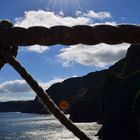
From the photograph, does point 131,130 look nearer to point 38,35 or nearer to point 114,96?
point 114,96

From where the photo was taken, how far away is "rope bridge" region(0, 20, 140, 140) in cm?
344

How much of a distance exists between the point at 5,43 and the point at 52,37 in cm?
38

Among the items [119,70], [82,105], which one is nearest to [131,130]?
[119,70]

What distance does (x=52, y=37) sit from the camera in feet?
11.4

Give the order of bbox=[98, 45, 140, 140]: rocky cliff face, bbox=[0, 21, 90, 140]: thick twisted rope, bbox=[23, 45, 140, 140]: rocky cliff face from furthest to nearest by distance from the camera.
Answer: bbox=[98, 45, 140, 140]: rocky cliff face < bbox=[23, 45, 140, 140]: rocky cliff face < bbox=[0, 21, 90, 140]: thick twisted rope

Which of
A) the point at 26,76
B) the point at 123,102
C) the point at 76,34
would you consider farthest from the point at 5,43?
the point at 123,102

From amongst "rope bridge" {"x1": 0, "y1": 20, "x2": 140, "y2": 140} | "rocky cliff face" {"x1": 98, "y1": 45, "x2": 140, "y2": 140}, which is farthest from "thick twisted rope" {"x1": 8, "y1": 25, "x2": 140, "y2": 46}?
"rocky cliff face" {"x1": 98, "y1": 45, "x2": 140, "y2": 140}

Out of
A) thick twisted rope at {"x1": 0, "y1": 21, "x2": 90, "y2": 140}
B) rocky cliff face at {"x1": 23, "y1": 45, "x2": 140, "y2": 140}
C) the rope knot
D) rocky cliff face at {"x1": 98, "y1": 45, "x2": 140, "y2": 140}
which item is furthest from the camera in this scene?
rocky cliff face at {"x1": 98, "y1": 45, "x2": 140, "y2": 140}

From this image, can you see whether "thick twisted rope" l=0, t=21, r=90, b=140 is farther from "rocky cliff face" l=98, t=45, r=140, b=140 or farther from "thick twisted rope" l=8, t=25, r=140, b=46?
"rocky cliff face" l=98, t=45, r=140, b=140

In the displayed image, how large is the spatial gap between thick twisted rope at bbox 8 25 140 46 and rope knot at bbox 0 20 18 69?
0.03 m

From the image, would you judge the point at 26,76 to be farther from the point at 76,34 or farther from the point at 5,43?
the point at 76,34

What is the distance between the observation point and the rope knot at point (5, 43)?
11.5ft

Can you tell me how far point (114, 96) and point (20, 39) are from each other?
2998 inches

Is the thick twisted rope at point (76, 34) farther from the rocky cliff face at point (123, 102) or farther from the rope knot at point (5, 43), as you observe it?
the rocky cliff face at point (123, 102)
